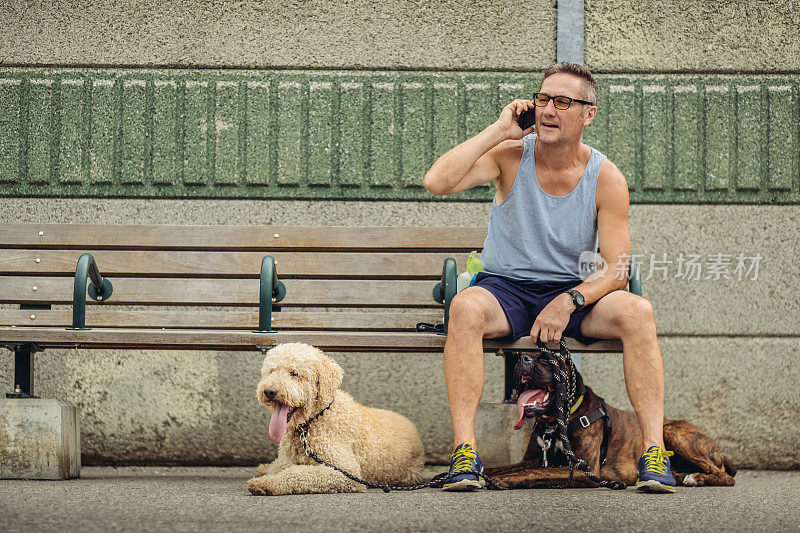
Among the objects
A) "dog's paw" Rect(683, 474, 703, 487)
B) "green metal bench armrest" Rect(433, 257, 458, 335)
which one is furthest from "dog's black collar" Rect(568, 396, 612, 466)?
"green metal bench armrest" Rect(433, 257, 458, 335)

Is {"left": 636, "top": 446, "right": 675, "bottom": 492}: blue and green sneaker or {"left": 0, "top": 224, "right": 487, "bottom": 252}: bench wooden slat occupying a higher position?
{"left": 0, "top": 224, "right": 487, "bottom": 252}: bench wooden slat

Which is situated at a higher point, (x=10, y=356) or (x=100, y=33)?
(x=100, y=33)

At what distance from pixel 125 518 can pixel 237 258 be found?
2050mm

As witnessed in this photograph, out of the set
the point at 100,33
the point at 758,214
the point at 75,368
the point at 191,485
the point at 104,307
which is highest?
the point at 100,33

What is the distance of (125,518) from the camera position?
3.18 m

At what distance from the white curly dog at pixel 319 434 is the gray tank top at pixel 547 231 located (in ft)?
3.23

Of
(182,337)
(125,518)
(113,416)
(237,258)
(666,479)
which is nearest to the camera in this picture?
(125,518)

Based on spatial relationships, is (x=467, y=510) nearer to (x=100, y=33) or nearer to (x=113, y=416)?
(x=113, y=416)

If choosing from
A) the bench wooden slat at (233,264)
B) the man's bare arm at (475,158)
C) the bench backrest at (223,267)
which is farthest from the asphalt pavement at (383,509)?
the man's bare arm at (475,158)

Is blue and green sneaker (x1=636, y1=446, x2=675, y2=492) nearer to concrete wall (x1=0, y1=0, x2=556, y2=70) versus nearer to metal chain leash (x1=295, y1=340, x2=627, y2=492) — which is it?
metal chain leash (x1=295, y1=340, x2=627, y2=492)

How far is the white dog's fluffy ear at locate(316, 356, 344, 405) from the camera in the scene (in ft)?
13.4

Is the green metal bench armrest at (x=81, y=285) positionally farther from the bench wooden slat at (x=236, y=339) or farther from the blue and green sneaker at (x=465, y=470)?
the blue and green sneaker at (x=465, y=470)

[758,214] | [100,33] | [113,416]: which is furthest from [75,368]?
[758,214]

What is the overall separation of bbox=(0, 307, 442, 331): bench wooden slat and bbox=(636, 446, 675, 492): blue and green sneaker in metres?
1.44
